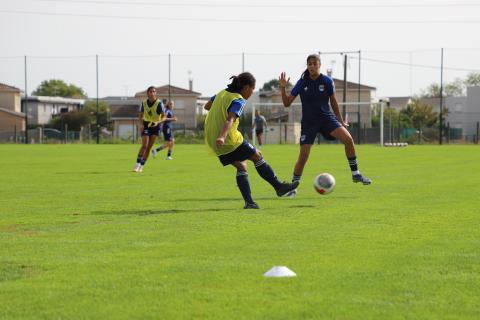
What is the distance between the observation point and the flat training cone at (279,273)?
598 cm

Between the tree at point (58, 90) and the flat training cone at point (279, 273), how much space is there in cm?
14755

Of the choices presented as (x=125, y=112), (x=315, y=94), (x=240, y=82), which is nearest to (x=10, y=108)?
(x=125, y=112)

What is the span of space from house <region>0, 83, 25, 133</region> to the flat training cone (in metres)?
88.1

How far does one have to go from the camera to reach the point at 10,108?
3858 inches

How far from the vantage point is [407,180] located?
1658 cm

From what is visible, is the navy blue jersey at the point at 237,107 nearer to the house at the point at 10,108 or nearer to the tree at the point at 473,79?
the house at the point at 10,108

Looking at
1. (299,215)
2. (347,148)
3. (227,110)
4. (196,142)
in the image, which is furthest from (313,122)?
(196,142)

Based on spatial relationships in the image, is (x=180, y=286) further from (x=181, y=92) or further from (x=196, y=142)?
(x=181, y=92)

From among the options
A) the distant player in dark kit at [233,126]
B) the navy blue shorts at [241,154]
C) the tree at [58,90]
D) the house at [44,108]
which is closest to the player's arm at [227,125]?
the distant player in dark kit at [233,126]

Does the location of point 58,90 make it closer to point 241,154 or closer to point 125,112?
point 125,112

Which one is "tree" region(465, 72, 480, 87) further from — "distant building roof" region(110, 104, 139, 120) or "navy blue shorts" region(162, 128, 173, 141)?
"navy blue shorts" region(162, 128, 173, 141)

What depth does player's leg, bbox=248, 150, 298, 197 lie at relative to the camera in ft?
38.0

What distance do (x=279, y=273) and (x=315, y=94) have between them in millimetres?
7538

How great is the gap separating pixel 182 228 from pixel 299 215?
1.74 meters
